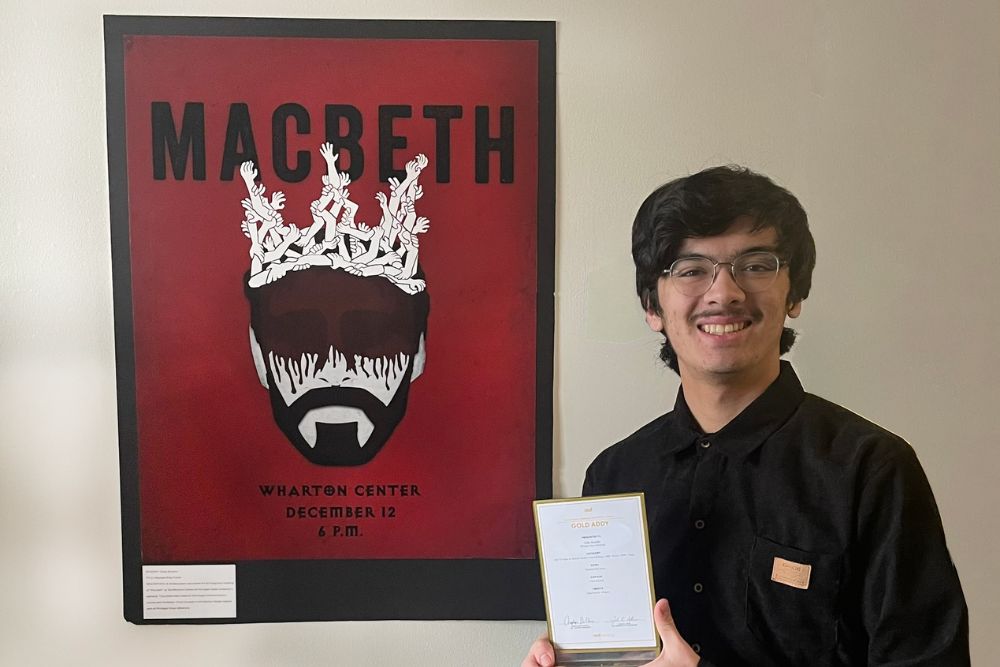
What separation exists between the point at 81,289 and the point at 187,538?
1.46 ft

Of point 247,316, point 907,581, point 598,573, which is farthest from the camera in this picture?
→ point 247,316

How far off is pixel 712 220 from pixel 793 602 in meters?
0.54

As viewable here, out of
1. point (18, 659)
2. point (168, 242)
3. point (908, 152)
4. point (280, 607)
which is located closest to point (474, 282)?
point (168, 242)

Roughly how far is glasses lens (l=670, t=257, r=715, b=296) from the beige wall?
138mm

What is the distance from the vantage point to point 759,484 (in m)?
1.16

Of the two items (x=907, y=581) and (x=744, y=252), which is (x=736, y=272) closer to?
(x=744, y=252)

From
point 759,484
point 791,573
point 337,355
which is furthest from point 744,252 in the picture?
point 337,355

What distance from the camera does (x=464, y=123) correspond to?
1.32 m

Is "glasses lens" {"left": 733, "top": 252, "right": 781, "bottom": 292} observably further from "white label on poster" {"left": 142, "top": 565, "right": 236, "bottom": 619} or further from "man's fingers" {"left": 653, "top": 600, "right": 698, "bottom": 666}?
"white label on poster" {"left": 142, "top": 565, "right": 236, "bottom": 619}

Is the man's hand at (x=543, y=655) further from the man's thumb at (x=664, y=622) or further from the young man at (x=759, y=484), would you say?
the man's thumb at (x=664, y=622)

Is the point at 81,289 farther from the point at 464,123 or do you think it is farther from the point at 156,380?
the point at 464,123

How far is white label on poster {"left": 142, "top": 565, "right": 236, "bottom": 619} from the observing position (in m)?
1.36
